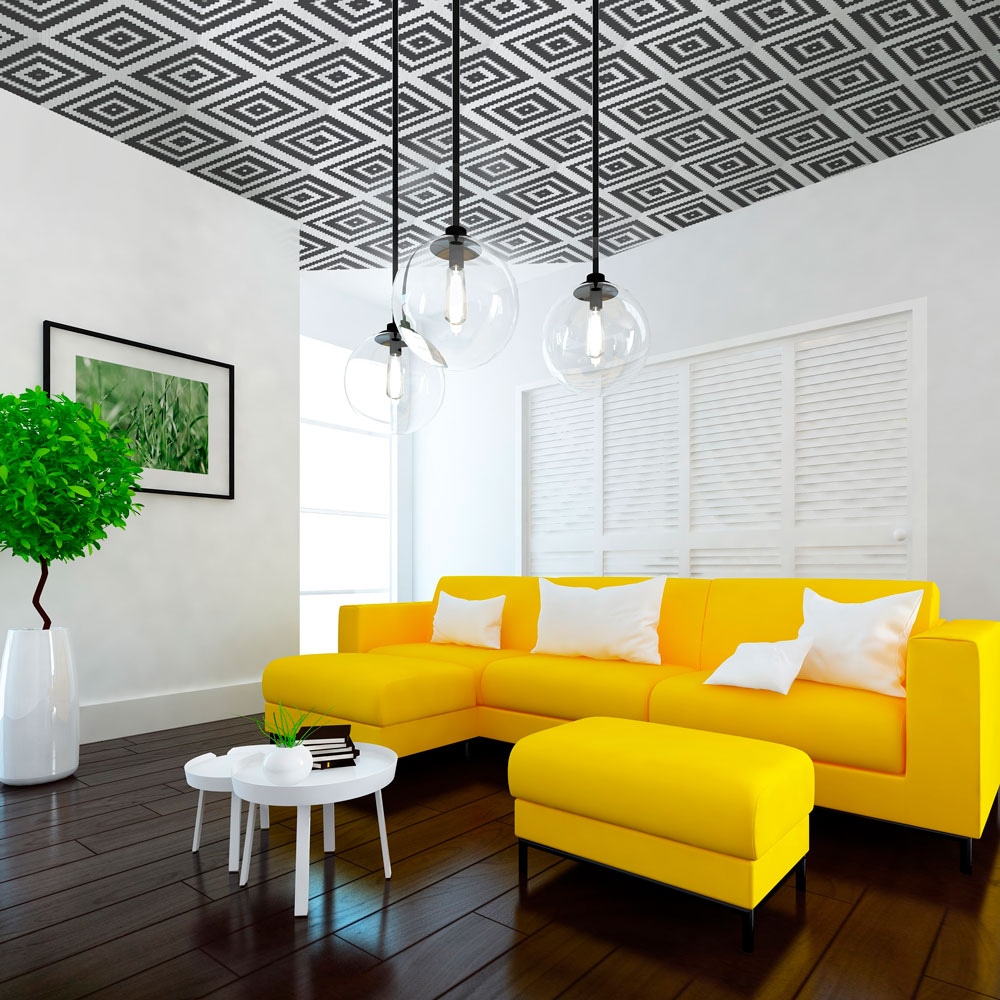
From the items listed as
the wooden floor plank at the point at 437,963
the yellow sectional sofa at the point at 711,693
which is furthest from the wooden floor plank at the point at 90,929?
the yellow sectional sofa at the point at 711,693

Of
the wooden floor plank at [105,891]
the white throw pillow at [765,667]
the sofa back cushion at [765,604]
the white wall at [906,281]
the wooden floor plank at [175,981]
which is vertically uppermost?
the white wall at [906,281]

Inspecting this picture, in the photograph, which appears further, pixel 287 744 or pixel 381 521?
pixel 381 521

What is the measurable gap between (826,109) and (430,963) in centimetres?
384

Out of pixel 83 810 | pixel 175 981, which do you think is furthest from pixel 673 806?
pixel 83 810

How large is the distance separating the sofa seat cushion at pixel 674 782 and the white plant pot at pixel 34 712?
81.4 inches

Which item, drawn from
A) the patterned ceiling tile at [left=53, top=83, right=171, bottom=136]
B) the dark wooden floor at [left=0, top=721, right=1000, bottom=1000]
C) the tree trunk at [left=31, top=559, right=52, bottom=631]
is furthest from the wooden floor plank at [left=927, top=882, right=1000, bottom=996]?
the patterned ceiling tile at [left=53, top=83, right=171, bottom=136]

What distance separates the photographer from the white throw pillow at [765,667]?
2.58 meters

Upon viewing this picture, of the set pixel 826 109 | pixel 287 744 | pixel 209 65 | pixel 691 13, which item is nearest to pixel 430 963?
pixel 287 744

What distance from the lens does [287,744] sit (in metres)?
2.00

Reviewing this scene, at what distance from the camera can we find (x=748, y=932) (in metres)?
1.72

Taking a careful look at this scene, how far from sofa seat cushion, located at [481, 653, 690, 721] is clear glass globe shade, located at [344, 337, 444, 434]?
1.18 metres

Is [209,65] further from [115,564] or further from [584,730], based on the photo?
[584,730]

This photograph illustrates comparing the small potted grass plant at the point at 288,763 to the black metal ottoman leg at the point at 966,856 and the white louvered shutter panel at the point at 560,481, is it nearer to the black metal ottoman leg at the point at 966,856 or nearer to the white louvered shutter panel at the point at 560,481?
the black metal ottoman leg at the point at 966,856

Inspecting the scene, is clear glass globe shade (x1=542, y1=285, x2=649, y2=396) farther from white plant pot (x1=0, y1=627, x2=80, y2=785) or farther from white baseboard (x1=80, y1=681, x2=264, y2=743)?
white baseboard (x1=80, y1=681, x2=264, y2=743)
